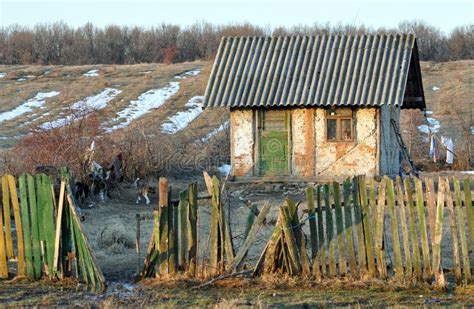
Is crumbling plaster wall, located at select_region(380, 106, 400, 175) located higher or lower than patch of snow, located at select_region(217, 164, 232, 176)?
higher

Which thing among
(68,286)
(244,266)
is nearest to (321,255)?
(244,266)

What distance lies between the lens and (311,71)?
72.1ft

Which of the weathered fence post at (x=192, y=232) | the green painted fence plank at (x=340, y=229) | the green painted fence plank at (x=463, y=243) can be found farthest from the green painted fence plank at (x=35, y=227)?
the green painted fence plank at (x=463, y=243)

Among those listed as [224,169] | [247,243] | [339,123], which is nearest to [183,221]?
[247,243]

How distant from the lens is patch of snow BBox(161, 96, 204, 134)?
1623 inches

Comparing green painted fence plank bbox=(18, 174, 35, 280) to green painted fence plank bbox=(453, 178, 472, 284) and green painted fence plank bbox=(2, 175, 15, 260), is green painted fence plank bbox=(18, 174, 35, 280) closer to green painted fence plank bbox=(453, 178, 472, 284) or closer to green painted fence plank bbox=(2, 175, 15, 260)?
green painted fence plank bbox=(2, 175, 15, 260)

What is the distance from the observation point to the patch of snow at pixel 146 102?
45625mm

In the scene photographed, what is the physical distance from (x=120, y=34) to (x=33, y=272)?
254 ft

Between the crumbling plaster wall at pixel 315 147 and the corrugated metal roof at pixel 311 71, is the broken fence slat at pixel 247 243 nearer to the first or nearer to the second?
the corrugated metal roof at pixel 311 71

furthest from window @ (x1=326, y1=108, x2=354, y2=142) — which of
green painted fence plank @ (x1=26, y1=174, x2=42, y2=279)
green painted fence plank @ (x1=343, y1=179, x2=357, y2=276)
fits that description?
green painted fence plank @ (x1=26, y1=174, x2=42, y2=279)

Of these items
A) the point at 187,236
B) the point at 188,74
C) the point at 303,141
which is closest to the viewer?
the point at 187,236

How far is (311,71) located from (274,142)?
2.10m

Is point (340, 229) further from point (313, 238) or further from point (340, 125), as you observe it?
point (340, 125)

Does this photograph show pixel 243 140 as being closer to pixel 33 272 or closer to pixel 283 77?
pixel 283 77
